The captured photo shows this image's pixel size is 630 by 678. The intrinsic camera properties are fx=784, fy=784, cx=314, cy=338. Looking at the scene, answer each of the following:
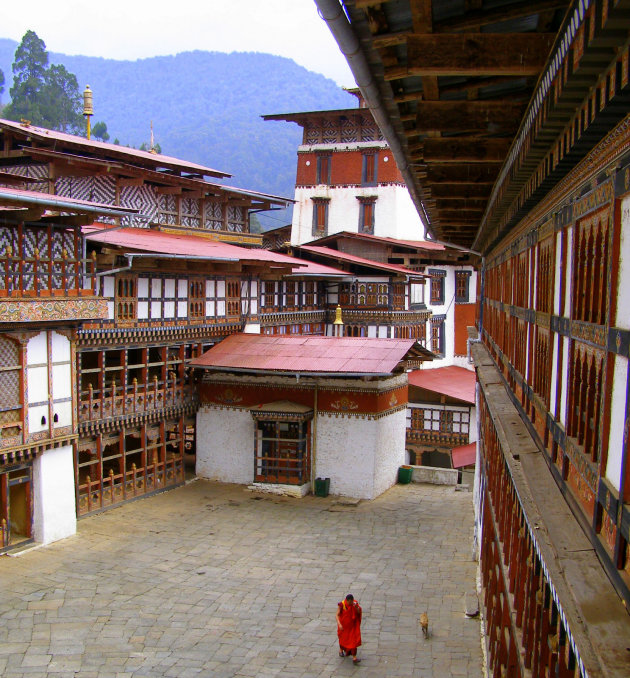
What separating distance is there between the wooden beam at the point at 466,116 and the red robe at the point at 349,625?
347 inches

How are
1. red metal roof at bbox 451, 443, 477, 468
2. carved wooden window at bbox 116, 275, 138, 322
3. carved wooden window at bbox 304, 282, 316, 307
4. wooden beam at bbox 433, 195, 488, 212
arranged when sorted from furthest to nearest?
carved wooden window at bbox 304, 282, 316, 307 → red metal roof at bbox 451, 443, 477, 468 → carved wooden window at bbox 116, 275, 138, 322 → wooden beam at bbox 433, 195, 488, 212

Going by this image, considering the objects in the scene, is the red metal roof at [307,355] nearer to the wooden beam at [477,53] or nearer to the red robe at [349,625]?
the red robe at [349,625]

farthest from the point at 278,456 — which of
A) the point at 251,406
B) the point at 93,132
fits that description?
the point at 93,132

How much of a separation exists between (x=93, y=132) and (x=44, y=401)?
87.0 m

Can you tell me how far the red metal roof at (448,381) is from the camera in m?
33.4

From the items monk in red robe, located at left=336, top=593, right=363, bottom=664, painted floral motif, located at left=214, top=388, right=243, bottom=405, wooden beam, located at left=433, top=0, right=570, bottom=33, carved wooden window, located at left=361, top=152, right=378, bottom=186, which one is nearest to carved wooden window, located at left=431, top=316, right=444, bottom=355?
carved wooden window, located at left=361, top=152, right=378, bottom=186

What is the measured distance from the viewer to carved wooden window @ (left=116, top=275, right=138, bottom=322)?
22.5 meters

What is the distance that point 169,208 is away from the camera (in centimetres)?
3180

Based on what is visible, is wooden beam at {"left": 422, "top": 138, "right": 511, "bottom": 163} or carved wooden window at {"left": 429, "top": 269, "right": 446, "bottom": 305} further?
carved wooden window at {"left": 429, "top": 269, "right": 446, "bottom": 305}

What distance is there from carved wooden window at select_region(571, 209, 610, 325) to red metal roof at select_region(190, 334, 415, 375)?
17.9 m

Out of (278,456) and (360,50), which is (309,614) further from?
(360,50)

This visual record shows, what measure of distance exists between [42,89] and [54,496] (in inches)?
3105

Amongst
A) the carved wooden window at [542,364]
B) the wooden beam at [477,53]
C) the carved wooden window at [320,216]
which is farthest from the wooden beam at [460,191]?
the carved wooden window at [320,216]

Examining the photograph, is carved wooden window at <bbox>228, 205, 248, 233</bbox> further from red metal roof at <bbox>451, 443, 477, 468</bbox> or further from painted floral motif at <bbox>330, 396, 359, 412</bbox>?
red metal roof at <bbox>451, 443, 477, 468</bbox>
